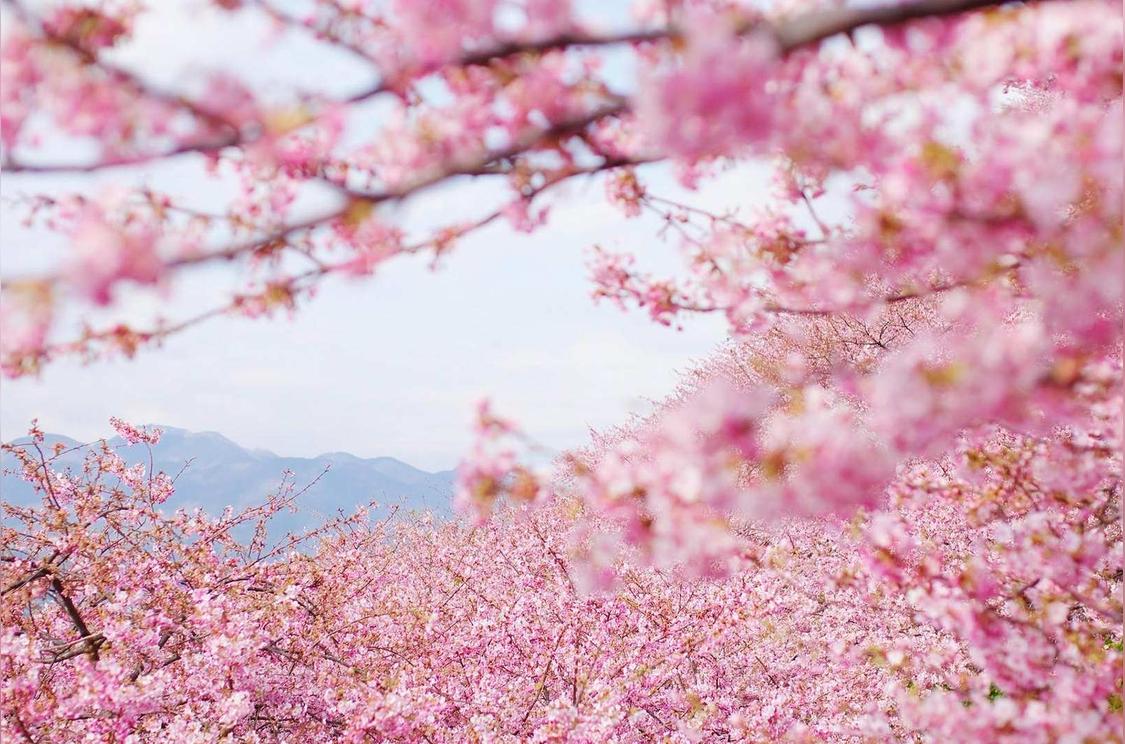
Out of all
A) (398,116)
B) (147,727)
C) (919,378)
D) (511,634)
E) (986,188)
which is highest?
(398,116)

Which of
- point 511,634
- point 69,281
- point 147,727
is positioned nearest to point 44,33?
point 69,281

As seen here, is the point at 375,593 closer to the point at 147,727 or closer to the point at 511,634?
the point at 511,634

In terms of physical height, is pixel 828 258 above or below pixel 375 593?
above

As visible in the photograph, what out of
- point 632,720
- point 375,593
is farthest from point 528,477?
point 375,593

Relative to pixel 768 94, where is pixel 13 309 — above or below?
below

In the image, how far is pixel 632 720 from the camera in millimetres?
5234

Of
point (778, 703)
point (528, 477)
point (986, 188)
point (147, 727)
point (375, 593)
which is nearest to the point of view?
point (986, 188)

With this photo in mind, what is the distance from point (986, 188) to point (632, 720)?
4.67m

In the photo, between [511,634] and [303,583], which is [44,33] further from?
[511,634]

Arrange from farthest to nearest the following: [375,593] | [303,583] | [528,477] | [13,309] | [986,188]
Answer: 1. [375,593]
2. [303,583]
3. [528,477]
4. [13,309]
5. [986,188]

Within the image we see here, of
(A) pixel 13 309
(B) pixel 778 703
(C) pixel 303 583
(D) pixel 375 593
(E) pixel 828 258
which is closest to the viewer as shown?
(A) pixel 13 309

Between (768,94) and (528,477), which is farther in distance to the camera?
(528,477)

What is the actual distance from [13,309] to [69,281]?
168 mm

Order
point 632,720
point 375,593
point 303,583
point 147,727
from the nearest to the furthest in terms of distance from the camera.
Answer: point 147,727 → point 632,720 → point 303,583 → point 375,593
